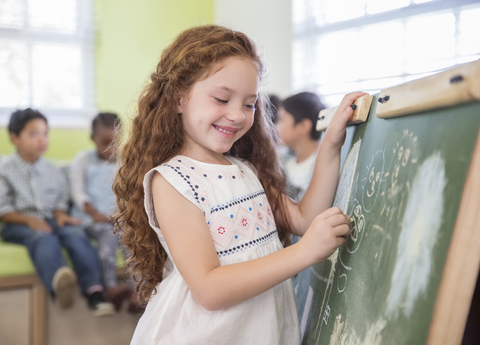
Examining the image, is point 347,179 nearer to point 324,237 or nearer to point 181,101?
point 324,237

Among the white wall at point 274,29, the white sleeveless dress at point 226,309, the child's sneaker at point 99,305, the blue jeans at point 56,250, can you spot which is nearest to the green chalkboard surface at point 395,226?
the white sleeveless dress at point 226,309

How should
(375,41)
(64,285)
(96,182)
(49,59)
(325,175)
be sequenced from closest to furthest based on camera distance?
(325,175), (64,285), (96,182), (375,41), (49,59)

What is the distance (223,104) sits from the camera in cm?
92

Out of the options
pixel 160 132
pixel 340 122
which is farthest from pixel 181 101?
pixel 340 122

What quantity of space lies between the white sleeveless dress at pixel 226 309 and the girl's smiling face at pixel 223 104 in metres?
0.07

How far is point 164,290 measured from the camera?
96cm

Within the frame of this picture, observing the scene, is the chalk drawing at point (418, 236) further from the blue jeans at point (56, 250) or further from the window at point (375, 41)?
the window at point (375, 41)

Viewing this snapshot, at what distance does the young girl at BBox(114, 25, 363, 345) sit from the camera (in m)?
0.82

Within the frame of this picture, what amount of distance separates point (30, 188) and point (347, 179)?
245 centimetres

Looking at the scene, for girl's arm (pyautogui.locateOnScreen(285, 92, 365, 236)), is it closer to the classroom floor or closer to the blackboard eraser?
the blackboard eraser

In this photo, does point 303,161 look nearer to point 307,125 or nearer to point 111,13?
point 307,125

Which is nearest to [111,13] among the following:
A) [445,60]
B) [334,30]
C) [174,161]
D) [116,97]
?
[116,97]

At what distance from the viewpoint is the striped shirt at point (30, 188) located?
2830mm

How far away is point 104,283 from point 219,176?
1930 millimetres
